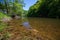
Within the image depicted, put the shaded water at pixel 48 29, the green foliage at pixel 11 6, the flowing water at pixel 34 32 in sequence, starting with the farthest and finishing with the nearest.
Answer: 1. the green foliage at pixel 11 6
2. the shaded water at pixel 48 29
3. the flowing water at pixel 34 32

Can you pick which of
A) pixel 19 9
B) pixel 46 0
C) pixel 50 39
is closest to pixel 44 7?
pixel 46 0

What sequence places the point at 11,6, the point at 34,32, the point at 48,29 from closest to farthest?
the point at 34,32
the point at 48,29
the point at 11,6

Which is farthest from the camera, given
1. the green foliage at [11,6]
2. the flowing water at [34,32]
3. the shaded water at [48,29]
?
the green foliage at [11,6]

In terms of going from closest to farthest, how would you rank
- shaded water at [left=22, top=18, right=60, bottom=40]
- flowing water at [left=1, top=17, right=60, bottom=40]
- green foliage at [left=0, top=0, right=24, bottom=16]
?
flowing water at [left=1, top=17, right=60, bottom=40] → shaded water at [left=22, top=18, right=60, bottom=40] → green foliage at [left=0, top=0, right=24, bottom=16]

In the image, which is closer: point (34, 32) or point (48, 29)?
point (34, 32)

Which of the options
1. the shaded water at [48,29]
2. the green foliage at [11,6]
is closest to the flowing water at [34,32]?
the shaded water at [48,29]

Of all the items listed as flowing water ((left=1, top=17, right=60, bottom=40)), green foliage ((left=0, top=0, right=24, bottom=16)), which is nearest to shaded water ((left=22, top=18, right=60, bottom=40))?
flowing water ((left=1, top=17, right=60, bottom=40))

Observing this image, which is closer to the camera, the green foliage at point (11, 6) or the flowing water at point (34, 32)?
the flowing water at point (34, 32)

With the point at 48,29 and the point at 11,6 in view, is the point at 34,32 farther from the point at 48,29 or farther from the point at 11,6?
the point at 11,6

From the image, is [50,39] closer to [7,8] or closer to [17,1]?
[7,8]

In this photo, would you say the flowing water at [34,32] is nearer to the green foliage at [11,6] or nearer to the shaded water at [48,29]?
the shaded water at [48,29]

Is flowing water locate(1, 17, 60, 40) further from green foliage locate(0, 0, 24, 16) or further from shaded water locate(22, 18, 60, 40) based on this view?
green foliage locate(0, 0, 24, 16)

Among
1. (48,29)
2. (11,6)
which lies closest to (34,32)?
(48,29)

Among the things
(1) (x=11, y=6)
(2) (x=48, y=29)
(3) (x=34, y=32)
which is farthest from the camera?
(1) (x=11, y=6)
